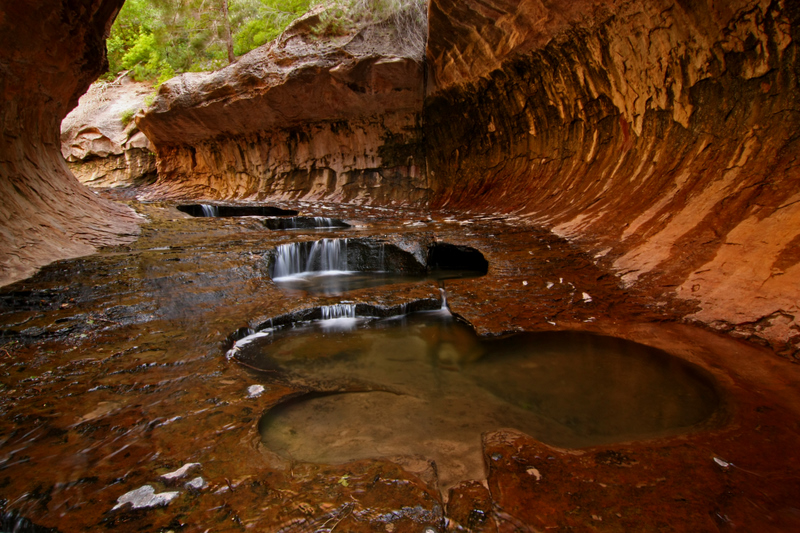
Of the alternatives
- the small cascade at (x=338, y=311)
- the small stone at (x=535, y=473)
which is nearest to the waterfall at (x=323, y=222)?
the small cascade at (x=338, y=311)

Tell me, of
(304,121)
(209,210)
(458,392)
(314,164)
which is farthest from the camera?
(314,164)

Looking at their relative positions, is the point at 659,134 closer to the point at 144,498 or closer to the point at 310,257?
the point at 310,257

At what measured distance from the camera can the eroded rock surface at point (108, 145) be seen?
17.1 meters

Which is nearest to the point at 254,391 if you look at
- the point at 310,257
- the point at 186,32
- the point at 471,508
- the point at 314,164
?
the point at 471,508

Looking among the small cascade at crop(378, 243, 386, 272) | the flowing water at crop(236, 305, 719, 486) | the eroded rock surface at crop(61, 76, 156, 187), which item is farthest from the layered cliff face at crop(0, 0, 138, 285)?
the eroded rock surface at crop(61, 76, 156, 187)

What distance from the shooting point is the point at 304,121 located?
504 inches

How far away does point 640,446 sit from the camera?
2084 mm

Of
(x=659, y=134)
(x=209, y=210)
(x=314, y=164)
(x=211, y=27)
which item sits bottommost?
(x=209, y=210)

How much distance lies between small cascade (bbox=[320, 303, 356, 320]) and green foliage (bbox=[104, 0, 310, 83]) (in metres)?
12.8

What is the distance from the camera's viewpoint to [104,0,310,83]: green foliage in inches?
544

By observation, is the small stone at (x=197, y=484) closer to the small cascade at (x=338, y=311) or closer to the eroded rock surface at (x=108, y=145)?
the small cascade at (x=338, y=311)

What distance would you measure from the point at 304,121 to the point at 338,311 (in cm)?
1032

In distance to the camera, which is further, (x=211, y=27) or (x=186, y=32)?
(x=186, y=32)

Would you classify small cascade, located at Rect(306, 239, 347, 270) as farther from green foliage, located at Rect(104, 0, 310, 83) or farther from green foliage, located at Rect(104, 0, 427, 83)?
green foliage, located at Rect(104, 0, 310, 83)
